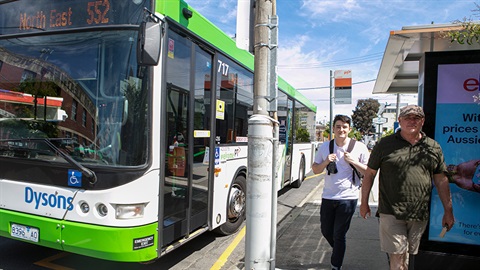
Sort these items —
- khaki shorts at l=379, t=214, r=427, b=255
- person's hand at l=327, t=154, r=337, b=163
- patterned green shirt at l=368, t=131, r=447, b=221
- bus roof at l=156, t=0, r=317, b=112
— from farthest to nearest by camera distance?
person's hand at l=327, t=154, r=337, b=163
bus roof at l=156, t=0, r=317, b=112
khaki shorts at l=379, t=214, r=427, b=255
patterned green shirt at l=368, t=131, r=447, b=221

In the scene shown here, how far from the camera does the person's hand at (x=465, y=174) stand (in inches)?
128

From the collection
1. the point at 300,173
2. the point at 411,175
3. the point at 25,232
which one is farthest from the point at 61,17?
the point at 300,173

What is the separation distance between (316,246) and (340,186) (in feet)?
5.45

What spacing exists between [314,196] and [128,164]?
22.2 feet

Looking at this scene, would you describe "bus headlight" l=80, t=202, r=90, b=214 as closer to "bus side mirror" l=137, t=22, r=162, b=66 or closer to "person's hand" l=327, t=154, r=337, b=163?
"bus side mirror" l=137, t=22, r=162, b=66

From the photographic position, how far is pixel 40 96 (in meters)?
3.56

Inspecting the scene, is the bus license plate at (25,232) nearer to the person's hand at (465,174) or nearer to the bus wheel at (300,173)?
the person's hand at (465,174)

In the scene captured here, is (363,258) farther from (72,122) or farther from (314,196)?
(314,196)

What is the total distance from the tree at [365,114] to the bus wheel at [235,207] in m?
64.9

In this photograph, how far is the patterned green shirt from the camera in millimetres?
2820

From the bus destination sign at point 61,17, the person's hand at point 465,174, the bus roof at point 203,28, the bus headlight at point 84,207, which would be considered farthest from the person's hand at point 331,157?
the bus destination sign at point 61,17

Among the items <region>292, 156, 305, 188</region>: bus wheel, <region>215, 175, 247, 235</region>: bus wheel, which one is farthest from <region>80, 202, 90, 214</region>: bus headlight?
<region>292, 156, 305, 188</region>: bus wheel

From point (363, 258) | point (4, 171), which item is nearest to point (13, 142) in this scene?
point (4, 171)

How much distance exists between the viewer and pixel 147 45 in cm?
300
